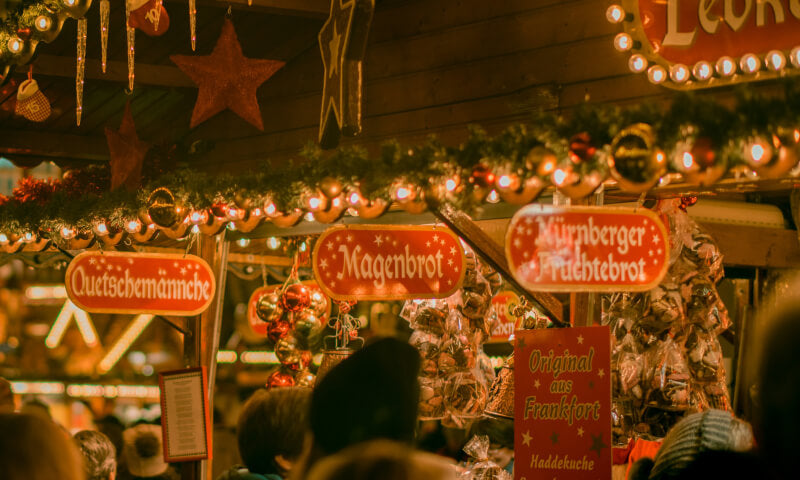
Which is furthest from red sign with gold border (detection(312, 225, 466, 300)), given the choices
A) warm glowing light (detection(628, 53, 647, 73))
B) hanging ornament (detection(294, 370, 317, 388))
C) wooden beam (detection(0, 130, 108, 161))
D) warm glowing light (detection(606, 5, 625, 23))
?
wooden beam (detection(0, 130, 108, 161))

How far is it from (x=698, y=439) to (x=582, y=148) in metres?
1.70

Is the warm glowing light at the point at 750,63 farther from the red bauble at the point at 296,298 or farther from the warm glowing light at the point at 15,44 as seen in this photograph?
the warm glowing light at the point at 15,44

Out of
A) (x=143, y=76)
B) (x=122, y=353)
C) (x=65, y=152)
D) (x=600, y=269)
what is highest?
(x=143, y=76)

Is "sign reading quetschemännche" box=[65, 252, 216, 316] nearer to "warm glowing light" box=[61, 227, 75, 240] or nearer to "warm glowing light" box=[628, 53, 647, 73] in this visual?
"warm glowing light" box=[61, 227, 75, 240]

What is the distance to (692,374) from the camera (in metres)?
4.57

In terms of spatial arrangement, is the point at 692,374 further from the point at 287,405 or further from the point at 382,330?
the point at 382,330

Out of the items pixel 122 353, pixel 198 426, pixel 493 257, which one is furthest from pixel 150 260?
pixel 122 353

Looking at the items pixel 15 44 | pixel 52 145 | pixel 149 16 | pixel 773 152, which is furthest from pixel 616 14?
pixel 52 145

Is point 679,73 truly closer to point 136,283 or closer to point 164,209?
point 164,209

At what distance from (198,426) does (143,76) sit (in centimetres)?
322

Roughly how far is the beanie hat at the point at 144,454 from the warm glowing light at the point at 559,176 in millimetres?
3905

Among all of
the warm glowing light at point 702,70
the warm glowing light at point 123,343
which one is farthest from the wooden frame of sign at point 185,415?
the warm glowing light at point 123,343

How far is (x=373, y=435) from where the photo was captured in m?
2.33

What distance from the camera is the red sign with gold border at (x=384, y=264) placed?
476cm
